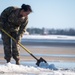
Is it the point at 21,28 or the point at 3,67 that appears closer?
the point at 3,67

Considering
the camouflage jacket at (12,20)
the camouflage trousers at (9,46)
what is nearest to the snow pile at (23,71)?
the camouflage trousers at (9,46)

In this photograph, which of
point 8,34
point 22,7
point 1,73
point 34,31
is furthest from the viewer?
point 34,31

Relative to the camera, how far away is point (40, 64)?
33.6 feet

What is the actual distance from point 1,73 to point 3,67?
58cm

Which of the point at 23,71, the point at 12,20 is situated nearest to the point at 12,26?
the point at 12,20

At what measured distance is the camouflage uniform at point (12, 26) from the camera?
32.8 feet

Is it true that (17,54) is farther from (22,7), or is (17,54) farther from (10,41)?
(22,7)

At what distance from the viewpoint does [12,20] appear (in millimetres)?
10039

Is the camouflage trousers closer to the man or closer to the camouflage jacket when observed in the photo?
the man

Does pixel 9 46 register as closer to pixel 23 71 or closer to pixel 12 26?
pixel 12 26

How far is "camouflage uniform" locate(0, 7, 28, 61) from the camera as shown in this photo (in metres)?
9.98

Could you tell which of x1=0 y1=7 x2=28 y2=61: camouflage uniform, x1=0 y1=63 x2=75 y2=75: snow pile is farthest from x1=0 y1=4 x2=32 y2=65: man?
x1=0 y1=63 x2=75 y2=75: snow pile

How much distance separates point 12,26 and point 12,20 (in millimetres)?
178

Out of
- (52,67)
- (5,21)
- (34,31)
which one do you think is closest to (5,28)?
(5,21)
